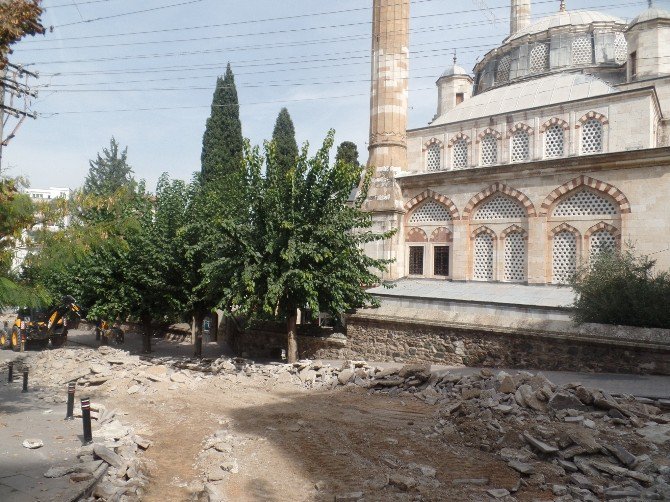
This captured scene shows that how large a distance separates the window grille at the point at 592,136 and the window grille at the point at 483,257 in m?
4.76

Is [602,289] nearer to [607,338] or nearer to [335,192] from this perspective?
[607,338]

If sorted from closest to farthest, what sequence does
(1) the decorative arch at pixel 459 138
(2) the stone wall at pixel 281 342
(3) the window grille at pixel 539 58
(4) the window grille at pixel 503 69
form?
(2) the stone wall at pixel 281 342, (1) the decorative arch at pixel 459 138, (3) the window grille at pixel 539 58, (4) the window grille at pixel 503 69

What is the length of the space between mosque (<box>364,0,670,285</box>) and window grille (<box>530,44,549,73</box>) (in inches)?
21.0

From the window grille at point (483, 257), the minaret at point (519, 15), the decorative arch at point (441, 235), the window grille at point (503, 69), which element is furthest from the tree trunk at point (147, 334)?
the minaret at point (519, 15)

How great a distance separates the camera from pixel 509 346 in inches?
467

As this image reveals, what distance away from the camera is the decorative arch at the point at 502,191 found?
17.1 m

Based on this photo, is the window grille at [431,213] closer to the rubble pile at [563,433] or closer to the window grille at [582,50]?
the rubble pile at [563,433]

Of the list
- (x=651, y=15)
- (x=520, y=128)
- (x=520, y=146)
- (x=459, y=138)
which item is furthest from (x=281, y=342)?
(x=651, y=15)

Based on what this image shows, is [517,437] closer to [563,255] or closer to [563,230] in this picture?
[563,255]

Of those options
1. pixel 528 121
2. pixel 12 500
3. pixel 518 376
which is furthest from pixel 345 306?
pixel 528 121

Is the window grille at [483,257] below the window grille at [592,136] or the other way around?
below

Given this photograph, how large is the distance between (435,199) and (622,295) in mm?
9305

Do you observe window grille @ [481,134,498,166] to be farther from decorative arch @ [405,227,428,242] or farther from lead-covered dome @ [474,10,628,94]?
lead-covered dome @ [474,10,628,94]

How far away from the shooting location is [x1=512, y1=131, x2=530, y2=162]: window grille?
1898 centimetres
